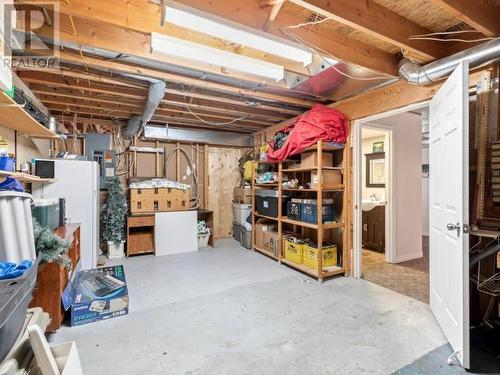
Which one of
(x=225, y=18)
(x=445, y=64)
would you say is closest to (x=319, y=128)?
(x=445, y=64)

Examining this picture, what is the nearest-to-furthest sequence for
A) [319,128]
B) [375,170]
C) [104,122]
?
[319,128]
[104,122]
[375,170]

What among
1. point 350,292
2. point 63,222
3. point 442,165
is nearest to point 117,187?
point 63,222

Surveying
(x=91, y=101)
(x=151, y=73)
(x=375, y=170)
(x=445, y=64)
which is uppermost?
(x=91, y=101)

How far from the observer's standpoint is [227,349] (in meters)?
Answer: 1.96

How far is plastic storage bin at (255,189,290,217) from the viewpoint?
4258mm

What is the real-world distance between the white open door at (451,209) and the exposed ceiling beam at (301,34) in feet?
2.11

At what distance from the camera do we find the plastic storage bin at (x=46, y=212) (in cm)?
246

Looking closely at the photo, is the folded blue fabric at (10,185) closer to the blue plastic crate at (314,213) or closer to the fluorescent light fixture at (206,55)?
the fluorescent light fixture at (206,55)

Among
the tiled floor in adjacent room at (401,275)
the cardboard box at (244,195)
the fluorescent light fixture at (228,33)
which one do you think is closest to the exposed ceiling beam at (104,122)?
the cardboard box at (244,195)

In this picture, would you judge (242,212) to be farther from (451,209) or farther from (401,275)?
(451,209)

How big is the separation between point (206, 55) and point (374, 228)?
414 centimetres

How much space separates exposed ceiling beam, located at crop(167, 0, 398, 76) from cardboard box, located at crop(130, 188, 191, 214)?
3.30 m

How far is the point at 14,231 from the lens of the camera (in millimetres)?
1645

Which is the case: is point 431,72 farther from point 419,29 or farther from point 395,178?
point 395,178
